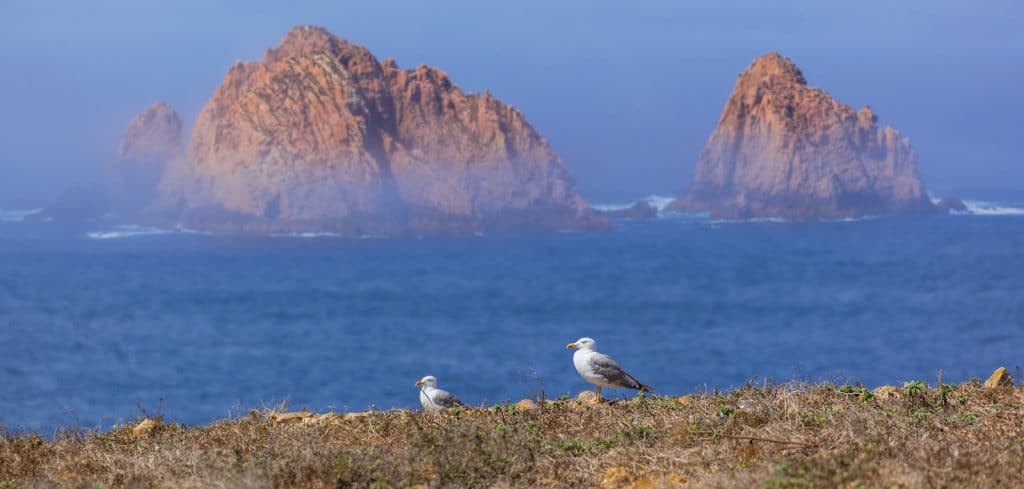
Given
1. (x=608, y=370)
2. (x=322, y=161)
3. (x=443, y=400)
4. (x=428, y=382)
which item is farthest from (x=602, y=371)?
(x=322, y=161)

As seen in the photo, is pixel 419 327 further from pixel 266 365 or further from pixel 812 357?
pixel 812 357

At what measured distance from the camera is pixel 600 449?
9.84 metres

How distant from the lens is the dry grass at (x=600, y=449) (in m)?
8.55

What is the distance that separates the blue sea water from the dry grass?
4501cm

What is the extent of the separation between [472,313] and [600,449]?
117 m

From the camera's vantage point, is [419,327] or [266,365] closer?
[266,365]

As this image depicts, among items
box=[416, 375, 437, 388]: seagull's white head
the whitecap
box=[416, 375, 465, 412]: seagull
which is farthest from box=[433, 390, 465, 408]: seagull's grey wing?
the whitecap

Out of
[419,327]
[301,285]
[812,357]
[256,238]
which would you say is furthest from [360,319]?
[256,238]

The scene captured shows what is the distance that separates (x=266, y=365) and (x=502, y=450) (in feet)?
295

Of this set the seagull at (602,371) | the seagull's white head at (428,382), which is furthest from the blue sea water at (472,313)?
the seagull at (602,371)

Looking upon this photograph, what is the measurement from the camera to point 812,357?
9425cm

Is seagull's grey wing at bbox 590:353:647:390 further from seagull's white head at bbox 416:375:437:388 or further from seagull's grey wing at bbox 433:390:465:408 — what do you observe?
seagull's white head at bbox 416:375:437:388

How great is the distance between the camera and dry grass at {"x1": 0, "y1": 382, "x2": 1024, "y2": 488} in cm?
855

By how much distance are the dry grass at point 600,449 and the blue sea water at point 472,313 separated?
4501cm
